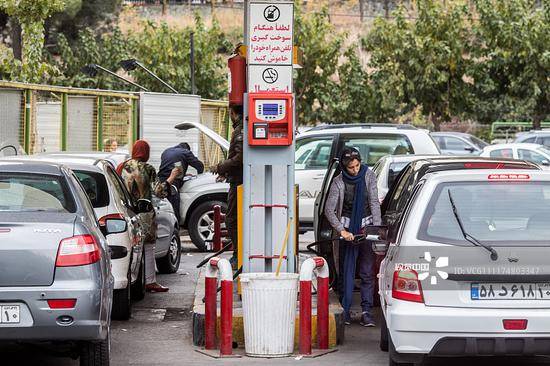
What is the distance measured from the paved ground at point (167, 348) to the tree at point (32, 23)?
1066 cm

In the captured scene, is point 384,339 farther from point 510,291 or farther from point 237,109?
point 237,109

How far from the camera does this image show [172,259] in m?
16.5

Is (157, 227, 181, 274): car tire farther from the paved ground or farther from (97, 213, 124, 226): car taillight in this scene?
(97, 213, 124, 226): car taillight

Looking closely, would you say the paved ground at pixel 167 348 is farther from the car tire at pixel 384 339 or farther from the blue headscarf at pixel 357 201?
the blue headscarf at pixel 357 201

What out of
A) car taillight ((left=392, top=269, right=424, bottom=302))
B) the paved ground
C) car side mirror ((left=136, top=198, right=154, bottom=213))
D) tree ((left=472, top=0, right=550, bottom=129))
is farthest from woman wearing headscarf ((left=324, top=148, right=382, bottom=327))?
tree ((left=472, top=0, right=550, bottom=129))

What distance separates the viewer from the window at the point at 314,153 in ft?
62.0

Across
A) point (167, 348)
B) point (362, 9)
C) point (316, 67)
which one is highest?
point (362, 9)

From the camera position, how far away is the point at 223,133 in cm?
2719

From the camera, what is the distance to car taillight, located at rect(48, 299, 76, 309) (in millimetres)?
7922

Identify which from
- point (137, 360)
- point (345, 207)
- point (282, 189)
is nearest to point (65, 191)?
point (137, 360)

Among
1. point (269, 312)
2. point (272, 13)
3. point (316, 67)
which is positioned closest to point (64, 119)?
point (272, 13)

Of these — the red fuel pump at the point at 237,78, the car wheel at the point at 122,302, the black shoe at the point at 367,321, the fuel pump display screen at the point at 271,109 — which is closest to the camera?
the fuel pump display screen at the point at 271,109

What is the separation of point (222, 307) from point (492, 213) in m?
2.55

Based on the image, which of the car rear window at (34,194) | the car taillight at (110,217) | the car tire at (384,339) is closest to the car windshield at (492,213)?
the car tire at (384,339)
